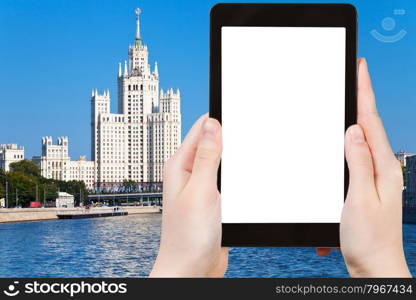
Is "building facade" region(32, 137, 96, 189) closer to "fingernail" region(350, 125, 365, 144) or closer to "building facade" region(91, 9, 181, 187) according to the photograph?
"building facade" region(91, 9, 181, 187)

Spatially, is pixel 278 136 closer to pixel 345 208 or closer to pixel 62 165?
pixel 345 208

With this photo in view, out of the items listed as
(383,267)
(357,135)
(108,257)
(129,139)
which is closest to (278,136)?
(357,135)

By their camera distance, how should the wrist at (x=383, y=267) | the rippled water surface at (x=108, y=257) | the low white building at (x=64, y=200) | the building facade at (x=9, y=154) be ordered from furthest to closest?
the building facade at (x=9, y=154)
the low white building at (x=64, y=200)
the rippled water surface at (x=108, y=257)
the wrist at (x=383, y=267)

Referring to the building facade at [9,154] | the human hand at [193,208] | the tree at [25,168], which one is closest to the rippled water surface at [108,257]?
the human hand at [193,208]

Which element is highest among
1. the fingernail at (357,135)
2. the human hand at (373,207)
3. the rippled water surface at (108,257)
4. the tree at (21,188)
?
the fingernail at (357,135)

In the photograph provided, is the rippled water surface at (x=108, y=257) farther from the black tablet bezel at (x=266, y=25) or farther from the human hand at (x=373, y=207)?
the human hand at (x=373, y=207)
